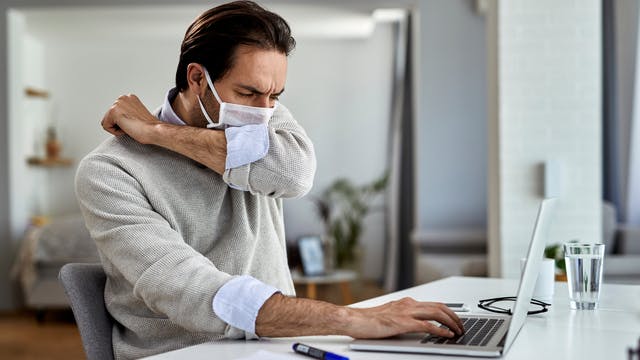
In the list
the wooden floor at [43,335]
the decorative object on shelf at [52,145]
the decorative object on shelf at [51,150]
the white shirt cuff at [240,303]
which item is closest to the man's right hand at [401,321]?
the white shirt cuff at [240,303]

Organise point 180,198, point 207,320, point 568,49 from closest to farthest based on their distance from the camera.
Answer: point 207,320 → point 180,198 → point 568,49

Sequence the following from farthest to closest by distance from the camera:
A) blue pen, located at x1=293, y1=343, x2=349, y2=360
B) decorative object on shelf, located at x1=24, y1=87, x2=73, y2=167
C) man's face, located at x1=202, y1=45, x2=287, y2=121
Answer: decorative object on shelf, located at x1=24, y1=87, x2=73, y2=167, man's face, located at x1=202, y1=45, x2=287, y2=121, blue pen, located at x1=293, y1=343, x2=349, y2=360

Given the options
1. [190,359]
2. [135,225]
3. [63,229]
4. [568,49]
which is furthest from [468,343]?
[63,229]

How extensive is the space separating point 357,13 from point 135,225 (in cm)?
580

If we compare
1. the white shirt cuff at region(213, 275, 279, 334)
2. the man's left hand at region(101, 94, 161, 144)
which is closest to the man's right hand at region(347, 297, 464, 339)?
the white shirt cuff at region(213, 275, 279, 334)

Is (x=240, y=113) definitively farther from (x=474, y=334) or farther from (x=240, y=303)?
(x=474, y=334)

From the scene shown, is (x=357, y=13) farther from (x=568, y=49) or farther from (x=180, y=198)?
(x=180, y=198)

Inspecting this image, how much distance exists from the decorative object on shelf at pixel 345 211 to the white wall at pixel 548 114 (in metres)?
3.85

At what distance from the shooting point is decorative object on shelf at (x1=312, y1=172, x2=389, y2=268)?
24.7 feet

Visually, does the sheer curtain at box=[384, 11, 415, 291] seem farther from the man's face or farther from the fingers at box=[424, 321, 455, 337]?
the fingers at box=[424, 321, 455, 337]

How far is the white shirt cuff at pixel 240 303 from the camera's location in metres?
1.22

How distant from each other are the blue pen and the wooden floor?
367cm

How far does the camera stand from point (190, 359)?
1.11m

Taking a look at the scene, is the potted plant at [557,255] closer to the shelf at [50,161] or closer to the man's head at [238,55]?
the man's head at [238,55]
